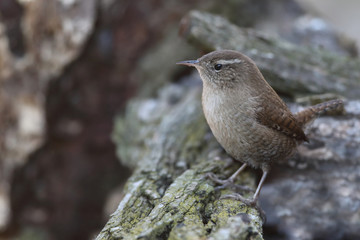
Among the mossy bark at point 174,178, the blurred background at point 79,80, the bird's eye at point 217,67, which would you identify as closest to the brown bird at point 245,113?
the bird's eye at point 217,67

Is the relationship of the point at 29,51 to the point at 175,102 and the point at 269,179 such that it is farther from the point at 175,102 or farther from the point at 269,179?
the point at 269,179

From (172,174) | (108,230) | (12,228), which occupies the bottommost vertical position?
(12,228)

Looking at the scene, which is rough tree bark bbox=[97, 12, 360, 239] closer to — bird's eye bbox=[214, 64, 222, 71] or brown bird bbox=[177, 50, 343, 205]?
brown bird bbox=[177, 50, 343, 205]

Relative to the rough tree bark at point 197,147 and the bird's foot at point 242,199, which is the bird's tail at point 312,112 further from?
the bird's foot at point 242,199

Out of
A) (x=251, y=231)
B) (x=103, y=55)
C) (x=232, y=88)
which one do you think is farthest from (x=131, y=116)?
(x=251, y=231)

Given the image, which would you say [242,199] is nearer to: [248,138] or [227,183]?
[227,183]

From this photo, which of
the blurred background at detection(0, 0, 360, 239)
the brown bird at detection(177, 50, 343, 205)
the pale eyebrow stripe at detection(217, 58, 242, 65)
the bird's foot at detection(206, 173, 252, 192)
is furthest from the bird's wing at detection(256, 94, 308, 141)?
the blurred background at detection(0, 0, 360, 239)
